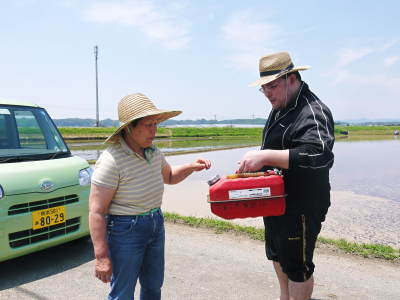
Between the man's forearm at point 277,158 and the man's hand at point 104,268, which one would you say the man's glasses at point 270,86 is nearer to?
the man's forearm at point 277,158

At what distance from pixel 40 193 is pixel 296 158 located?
2714mm

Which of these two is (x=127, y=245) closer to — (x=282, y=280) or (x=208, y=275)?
(x=282, y=280)

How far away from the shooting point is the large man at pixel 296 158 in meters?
2.15

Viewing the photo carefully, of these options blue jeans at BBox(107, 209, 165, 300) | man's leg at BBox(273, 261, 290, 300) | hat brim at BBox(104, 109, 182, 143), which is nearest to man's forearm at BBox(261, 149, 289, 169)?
hat brim at BBox(104, 109, 182, 143)

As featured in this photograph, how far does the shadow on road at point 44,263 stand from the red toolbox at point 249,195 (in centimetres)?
241

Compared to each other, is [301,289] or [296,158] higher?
[296,158]

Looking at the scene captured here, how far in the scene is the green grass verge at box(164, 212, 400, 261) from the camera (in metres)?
4.11

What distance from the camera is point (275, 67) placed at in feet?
8.01

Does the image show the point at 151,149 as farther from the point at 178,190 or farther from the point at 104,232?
the point at 178,190

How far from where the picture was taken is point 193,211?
649 cm

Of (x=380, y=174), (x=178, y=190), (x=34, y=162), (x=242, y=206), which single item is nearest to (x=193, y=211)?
(x=178, y=190)

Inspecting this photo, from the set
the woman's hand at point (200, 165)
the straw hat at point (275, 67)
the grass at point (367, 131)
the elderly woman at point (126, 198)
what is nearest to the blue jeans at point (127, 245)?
the elderly woman at point (126, 198)

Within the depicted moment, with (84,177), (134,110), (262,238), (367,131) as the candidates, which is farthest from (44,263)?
(367,131)

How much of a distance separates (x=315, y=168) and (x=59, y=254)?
3.43 m
